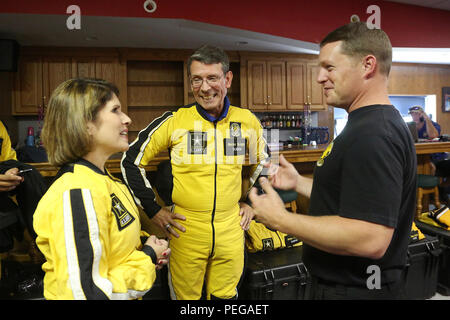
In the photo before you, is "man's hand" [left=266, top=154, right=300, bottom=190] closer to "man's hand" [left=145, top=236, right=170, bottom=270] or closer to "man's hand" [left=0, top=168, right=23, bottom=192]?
"man's hand" [left=145, top=236, right=170, bottom=270]

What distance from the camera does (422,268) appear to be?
253cm

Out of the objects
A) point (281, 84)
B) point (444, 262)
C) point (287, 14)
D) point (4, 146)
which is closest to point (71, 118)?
point (4, 146)

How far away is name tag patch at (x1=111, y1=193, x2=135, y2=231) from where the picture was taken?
3.38ft

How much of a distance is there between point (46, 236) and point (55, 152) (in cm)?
27

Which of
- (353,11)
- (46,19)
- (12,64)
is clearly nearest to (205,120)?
(46,19)

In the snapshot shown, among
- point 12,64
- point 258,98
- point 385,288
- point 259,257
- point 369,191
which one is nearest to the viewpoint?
point 369,191

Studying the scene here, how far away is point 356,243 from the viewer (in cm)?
87

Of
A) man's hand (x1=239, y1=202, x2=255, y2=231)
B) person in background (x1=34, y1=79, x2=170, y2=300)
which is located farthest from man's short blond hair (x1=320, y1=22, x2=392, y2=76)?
man's hand (x1=239, y1=202, x2=255, y2=231)

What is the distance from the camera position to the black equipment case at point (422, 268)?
249cm

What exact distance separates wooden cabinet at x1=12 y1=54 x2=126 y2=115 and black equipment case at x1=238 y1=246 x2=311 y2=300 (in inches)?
177

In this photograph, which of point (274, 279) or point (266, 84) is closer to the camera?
point (274, 279)

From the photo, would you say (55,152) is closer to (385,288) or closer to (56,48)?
(385,288)

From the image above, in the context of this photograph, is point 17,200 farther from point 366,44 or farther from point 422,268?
point 422,268

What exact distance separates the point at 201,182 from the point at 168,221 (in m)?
0.26
